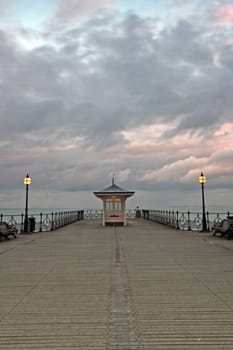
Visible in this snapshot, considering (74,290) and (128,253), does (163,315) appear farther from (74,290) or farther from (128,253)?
(128,253)

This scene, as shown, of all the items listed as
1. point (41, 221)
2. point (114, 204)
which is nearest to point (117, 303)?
point (41, 221)

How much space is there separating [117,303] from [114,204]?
89.0ft

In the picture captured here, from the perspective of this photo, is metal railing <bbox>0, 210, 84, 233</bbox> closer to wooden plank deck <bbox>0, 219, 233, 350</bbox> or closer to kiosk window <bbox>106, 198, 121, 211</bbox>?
kiosk window <bbox>106, 198, 121, 211</bbox>

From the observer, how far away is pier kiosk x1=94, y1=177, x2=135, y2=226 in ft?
108

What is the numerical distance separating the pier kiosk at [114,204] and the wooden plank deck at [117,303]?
822 inches

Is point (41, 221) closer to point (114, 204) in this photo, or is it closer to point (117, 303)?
point (114, 204)

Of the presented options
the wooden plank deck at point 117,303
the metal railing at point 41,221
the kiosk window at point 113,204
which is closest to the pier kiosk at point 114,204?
the kiosk window at point 113,204

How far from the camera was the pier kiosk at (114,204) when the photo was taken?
3291 cm

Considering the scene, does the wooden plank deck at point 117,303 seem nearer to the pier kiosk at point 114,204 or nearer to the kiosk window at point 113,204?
the pier kiosk at point 114,204

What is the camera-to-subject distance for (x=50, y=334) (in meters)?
4.89

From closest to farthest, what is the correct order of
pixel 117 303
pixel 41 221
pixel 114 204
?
pixel 117 303 < pixel 41 221 < pixel 114 204

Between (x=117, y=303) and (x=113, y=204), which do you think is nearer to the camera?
(x=117, y=303)

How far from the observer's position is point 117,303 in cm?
647

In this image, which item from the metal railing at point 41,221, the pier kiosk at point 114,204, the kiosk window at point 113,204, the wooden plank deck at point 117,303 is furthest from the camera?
the kiosk window at point 113,204
